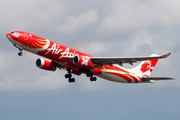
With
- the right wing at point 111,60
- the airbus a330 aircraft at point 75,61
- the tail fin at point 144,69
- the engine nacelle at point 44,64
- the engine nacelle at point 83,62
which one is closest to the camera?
the airbus a330 aircraft at point 75,61

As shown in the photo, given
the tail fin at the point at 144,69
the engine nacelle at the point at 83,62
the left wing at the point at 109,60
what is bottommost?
the engine nacelle at the point at 83,62

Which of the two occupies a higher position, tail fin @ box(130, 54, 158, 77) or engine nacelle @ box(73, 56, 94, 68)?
tail fin @ box(130, 54, 158, 77)

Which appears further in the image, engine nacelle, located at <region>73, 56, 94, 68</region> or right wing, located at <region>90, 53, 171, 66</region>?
right wing, located at <region>90, 53, 171, 66</region>

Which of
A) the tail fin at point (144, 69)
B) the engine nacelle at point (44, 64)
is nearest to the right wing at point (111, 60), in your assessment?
the engine nacelle at point (44, 64)

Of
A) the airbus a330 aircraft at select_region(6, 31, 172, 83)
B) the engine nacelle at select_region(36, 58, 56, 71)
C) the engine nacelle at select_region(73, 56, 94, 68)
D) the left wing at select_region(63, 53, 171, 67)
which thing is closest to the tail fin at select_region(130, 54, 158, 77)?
the airbus a330 aircraft at select_region(6, 31, 172, 83)

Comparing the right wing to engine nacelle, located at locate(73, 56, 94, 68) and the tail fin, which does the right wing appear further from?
the tail fin

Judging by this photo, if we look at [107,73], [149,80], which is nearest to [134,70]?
[149,80]

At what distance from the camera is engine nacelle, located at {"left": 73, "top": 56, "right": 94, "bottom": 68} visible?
43.2 metres

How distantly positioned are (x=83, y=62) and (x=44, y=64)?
6915mm

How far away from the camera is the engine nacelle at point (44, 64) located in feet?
155

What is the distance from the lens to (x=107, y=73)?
48.8 meters

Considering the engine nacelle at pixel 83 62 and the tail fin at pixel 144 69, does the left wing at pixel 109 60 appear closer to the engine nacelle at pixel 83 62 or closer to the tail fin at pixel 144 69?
the engine nacelle at pixel 83 62

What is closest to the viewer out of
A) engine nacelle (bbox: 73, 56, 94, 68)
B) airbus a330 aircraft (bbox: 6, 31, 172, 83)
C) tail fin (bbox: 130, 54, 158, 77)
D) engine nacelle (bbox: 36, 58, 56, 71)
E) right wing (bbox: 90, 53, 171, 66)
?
airbus a330 aircraft (bbox: 6, 31, 172, 83)

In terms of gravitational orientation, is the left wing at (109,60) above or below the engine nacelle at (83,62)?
above
